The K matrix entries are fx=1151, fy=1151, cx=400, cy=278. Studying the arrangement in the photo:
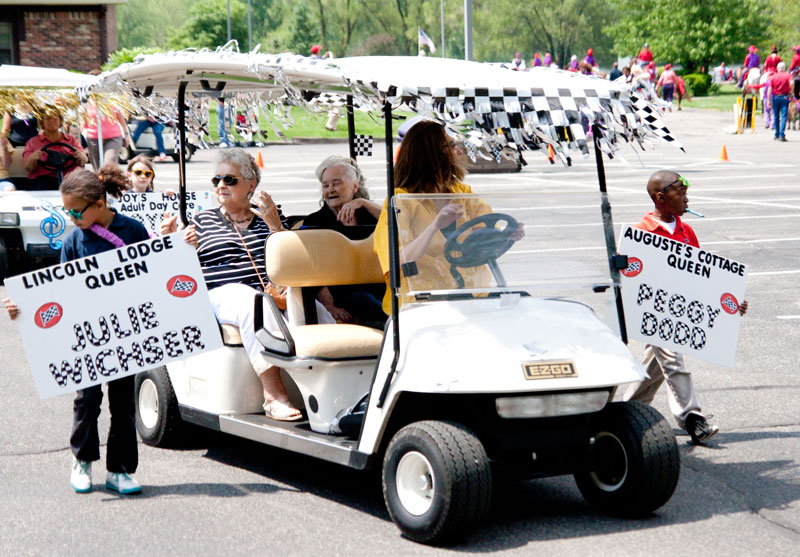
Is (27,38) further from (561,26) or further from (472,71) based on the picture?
(561,26)

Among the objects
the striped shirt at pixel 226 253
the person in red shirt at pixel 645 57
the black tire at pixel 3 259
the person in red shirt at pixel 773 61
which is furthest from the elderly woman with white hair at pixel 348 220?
the person in red shirt at pixel 645 57

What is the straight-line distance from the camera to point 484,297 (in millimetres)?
4910

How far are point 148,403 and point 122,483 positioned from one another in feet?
3.39

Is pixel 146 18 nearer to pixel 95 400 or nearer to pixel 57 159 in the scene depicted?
pixel 57 159

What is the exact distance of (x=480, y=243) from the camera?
496 cm

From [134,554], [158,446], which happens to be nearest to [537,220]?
[134,554]

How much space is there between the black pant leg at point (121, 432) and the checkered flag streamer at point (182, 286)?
46 cm

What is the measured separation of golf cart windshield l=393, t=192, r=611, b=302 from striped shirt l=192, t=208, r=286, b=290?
138 cm

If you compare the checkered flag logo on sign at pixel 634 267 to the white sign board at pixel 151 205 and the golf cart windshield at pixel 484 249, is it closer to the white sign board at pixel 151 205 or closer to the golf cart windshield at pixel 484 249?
the golf cart windshield at pixel 484 249

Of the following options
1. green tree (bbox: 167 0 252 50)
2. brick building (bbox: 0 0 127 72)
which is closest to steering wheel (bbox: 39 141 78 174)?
brick building (bbox: 0 0 127 72)

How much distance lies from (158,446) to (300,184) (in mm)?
15206

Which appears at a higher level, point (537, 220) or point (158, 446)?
point (537, 220)

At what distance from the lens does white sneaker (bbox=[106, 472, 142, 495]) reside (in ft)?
17.0

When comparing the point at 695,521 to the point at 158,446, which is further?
the point at 158,446
